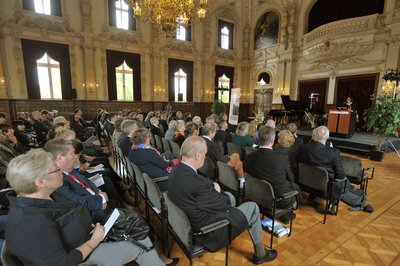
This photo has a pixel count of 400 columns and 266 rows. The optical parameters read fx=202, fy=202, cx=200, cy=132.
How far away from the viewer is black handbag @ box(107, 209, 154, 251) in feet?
4.99

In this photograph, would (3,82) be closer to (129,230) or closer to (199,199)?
(129,230)

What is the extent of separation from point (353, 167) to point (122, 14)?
41.8 feet

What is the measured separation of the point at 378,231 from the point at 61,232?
11.1 feet

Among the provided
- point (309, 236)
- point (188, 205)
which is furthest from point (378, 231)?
point (188, 205)

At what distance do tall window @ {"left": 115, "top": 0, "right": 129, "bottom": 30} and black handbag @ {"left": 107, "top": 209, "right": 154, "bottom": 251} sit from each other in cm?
1233

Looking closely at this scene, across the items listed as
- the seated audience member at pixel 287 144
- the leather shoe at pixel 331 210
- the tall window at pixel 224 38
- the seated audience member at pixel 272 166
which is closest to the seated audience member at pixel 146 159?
the seated audience member at pixel 272 166

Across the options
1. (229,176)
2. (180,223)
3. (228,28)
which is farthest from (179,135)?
(228,28)

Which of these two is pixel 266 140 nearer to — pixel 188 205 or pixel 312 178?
pixel 312 178

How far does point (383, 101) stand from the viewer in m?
5.48

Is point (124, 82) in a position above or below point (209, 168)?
above

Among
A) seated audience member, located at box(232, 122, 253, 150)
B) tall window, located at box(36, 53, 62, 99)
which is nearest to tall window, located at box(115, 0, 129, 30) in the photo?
tall window, located at box(36, 53, 62, 99)

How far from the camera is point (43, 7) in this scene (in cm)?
948

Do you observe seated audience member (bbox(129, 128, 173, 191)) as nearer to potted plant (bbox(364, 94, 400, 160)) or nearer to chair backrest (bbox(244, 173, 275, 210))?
chair backrest (bbox(244, 173, 275, 210))

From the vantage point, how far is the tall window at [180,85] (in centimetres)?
1330
